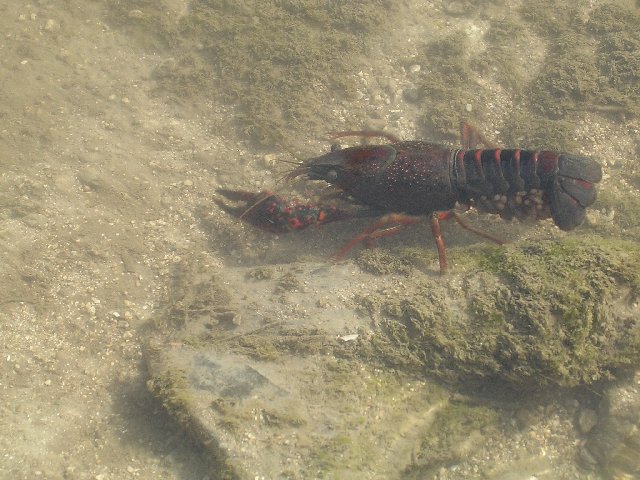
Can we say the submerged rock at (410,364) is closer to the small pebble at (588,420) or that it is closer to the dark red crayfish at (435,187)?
the small pebble at (588,420)

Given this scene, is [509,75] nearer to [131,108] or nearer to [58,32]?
[131,108]

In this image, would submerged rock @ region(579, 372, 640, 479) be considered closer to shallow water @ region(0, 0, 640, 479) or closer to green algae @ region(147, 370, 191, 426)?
shallow water @ region(0, 0, 640, 479)

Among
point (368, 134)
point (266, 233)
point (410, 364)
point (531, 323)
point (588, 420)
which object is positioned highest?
point (368, 134)

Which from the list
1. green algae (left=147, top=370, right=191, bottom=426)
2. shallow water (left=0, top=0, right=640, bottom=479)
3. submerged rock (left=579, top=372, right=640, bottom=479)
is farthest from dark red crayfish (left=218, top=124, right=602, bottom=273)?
green algae (left=147, top=370, right=191, bottom=426)

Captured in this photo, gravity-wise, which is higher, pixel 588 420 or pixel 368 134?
pixel 368 134

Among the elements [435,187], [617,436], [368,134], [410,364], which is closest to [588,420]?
[617,436]

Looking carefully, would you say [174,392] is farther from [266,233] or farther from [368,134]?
[368,134]

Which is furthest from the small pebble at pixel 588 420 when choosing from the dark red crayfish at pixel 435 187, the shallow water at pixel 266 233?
the dark red crayfish at pixel 435 187
